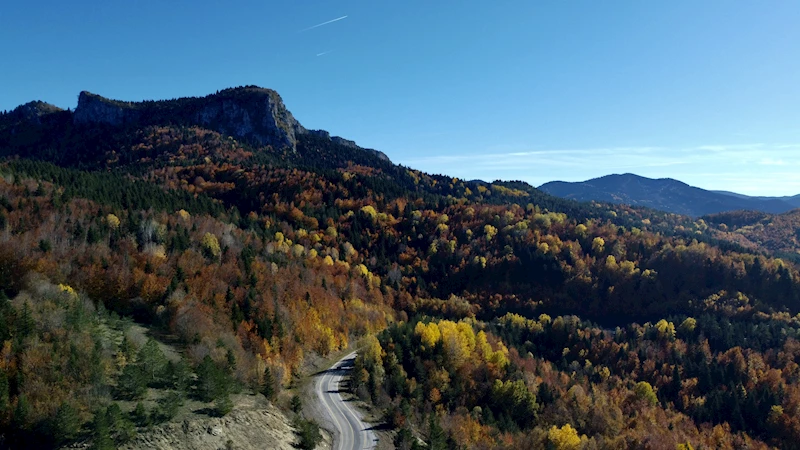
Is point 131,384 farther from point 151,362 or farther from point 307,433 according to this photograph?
point 307,433

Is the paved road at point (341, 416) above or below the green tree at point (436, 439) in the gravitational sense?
above

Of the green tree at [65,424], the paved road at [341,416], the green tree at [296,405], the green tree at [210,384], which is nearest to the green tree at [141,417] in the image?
the green tree at [65,424]

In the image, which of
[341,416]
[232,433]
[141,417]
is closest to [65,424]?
[141,417]

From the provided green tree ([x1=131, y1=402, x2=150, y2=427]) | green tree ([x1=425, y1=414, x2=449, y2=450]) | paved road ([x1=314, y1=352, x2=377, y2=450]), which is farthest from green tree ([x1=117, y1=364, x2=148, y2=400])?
green tree ([x1=425, y1=414, x2=449, y2=450])

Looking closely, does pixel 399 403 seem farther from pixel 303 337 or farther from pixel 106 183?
pixel 106 183

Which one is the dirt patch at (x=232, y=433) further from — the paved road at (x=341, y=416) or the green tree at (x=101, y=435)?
the green tree at (x=101, y=435)
